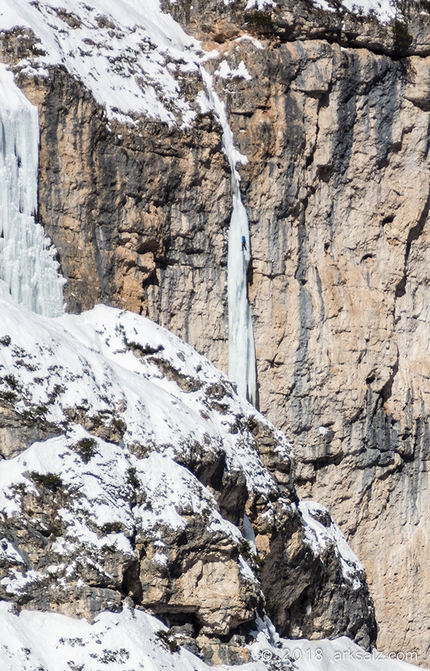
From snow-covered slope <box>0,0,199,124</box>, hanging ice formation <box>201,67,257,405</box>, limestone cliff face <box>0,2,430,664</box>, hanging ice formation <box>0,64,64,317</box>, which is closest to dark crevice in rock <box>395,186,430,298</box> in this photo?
limestone cliff face <box>0,2,430,664</box>

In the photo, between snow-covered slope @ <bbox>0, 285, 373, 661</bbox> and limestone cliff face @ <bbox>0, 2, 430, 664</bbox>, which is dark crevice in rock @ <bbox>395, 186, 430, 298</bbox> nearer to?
limestone cliff face @ <bbox>0, 2, 430, 664</bbox>

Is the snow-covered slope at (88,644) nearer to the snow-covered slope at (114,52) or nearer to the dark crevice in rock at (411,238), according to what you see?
the snow-covered slope at (114,52)

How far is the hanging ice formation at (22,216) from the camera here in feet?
77.5

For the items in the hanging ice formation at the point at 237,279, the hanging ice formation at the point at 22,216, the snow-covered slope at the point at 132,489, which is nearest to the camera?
the snow-covered slope at the point at 132,489

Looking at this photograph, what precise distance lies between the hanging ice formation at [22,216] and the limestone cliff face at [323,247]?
1625 millimetres

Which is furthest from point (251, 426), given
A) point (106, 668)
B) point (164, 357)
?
point (106, 668)

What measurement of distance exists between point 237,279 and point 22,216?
15.7ft

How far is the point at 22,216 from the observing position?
78.7 feet

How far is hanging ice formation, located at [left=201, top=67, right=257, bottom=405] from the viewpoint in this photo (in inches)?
1068

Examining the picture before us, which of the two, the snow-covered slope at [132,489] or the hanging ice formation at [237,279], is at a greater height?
the hanging ice formation at [237,279]

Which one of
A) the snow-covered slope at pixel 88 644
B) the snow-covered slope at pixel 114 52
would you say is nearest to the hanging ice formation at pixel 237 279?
the snow-covered slope at pixel 114 52

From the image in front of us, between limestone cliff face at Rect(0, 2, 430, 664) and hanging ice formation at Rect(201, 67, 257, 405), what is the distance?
0.17 metres

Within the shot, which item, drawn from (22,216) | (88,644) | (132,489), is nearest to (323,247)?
(22,216)

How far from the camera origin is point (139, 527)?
2009 cm
